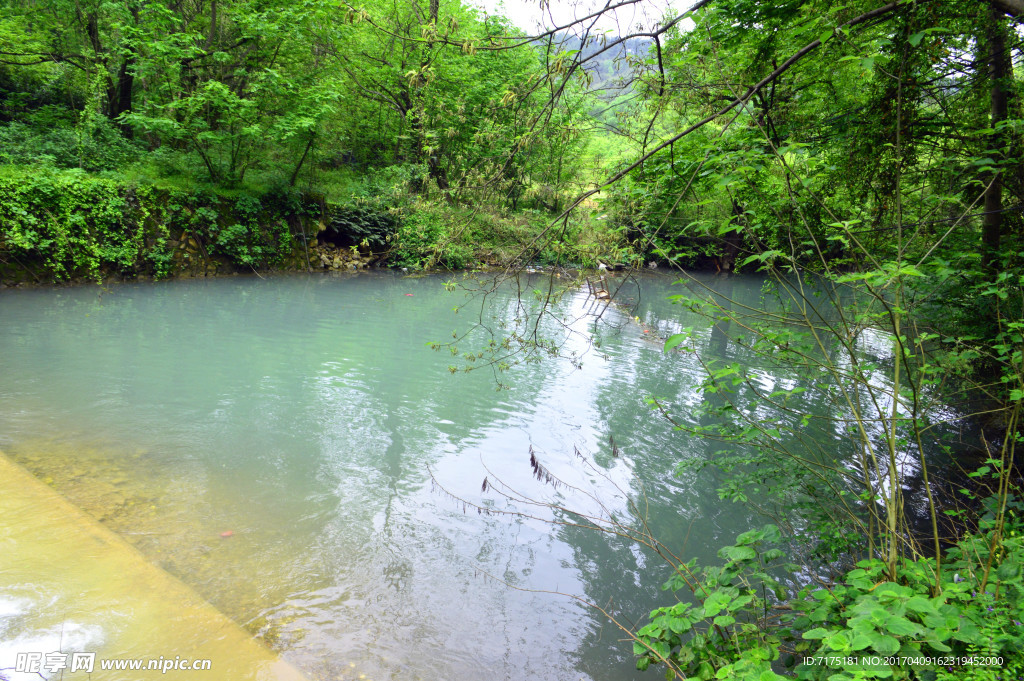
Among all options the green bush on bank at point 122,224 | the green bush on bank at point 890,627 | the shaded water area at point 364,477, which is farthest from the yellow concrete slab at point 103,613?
the green bush on bank at point 122,224

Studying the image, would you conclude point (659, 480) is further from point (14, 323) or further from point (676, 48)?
point (14, 323)

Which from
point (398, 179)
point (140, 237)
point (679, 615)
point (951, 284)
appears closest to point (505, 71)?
point (398, 179)

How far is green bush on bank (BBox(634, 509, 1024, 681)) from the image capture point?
1782mm

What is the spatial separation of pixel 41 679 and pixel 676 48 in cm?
525

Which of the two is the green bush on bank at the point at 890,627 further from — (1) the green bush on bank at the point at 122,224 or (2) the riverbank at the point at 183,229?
(1) the green bush on bank at the point at 122,224

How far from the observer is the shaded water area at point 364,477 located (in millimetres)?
3473

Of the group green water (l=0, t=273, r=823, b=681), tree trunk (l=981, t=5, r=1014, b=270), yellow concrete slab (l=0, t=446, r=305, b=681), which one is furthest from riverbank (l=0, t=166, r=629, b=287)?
yellow concrete slab (l=0, t=446, r=305, b=681)

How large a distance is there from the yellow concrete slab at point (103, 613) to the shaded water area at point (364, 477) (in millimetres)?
60

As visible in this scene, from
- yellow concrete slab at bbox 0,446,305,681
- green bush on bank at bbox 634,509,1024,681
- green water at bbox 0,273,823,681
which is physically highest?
green bush on bank at bbox 634,509,1024,681

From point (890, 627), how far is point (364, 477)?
4.35m

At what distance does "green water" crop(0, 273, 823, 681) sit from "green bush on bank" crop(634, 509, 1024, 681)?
46.1 inches

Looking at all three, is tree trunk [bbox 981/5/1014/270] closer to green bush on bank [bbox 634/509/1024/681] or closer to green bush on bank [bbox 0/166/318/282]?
green bush on bank [bbox 634/509/1024/681]

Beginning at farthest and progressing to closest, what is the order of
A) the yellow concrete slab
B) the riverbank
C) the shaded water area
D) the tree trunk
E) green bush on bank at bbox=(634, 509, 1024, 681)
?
the riverbank < the tree trunk < the shaded water area < the yellow concrete slab < green bush on bank at bbox=(634, 509, 1024, 681)

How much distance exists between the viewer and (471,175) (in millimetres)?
3506
